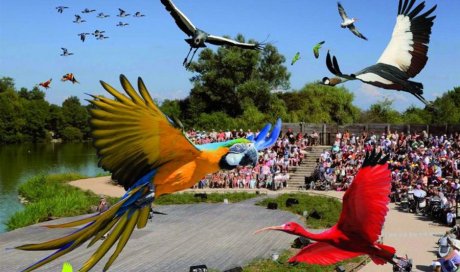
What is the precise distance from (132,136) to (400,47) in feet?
7.12

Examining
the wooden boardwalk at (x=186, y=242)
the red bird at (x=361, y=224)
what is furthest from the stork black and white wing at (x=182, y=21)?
the wooden boardwalk at (x=186, y=242)

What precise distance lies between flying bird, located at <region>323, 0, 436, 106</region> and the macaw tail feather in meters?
1.83

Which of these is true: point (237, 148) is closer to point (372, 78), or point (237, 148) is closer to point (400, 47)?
point (372, 78)

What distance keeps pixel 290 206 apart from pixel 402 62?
17.3 m

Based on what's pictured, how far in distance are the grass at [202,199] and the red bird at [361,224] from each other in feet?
61.5

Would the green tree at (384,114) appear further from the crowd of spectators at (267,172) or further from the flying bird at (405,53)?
the flying bird at (405,53)

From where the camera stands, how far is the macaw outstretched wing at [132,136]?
3.71 m

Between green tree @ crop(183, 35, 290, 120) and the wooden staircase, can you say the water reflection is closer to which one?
green tree @ crop(183, 35, 290, 120)

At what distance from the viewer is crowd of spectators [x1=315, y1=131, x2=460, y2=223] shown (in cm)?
1973

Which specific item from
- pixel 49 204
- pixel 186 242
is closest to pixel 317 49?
pixel 186 242

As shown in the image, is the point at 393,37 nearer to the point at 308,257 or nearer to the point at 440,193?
the point at 308,257

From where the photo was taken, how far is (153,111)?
12.3ft

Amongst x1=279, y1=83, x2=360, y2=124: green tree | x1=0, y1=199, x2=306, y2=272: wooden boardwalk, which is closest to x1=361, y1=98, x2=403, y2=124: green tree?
x1=279, y1=83, x2=360, y2=124: green tree

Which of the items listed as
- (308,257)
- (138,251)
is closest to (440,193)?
(138,251)
